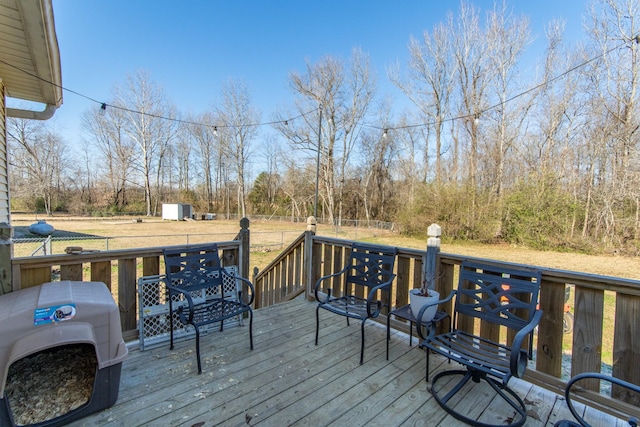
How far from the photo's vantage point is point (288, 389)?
1799 millimetres

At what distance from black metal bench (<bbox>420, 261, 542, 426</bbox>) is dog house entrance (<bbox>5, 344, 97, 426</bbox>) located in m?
2.01

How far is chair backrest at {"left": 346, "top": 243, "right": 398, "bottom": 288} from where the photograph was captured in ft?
8.43

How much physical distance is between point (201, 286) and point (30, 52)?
2.74 meters

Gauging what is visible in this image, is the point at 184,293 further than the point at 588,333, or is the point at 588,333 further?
the point at 184,293

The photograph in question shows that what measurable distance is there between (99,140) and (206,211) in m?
10.6

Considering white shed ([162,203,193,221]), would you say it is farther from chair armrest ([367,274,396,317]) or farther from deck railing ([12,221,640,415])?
chair armrest ([367,274,396,317])

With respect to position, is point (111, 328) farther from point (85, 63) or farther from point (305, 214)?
point (305, 214)

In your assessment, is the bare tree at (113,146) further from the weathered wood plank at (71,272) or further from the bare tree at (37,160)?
the weathered wood plank at (71,272)

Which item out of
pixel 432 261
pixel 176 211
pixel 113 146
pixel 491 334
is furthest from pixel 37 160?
pixel 491 334

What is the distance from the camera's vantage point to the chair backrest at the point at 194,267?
2.29m

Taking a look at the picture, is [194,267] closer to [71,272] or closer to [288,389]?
[71,272]

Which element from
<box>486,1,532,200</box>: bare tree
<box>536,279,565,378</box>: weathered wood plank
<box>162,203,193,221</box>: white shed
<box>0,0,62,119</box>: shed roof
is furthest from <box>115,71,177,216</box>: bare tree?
<box>536,279,565,378</box>: weathered wood plank

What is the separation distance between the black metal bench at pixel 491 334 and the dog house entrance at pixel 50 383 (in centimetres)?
201

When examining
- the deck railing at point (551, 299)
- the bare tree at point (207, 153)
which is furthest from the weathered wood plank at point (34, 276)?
the bare tree at point (207, 153)
